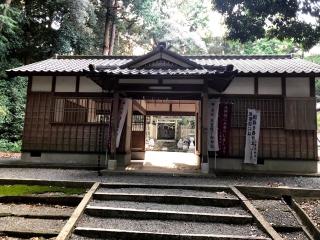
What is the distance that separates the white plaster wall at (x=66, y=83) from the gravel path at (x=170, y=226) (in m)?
7.57

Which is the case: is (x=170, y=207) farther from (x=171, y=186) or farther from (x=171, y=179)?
(x=171, y=179)

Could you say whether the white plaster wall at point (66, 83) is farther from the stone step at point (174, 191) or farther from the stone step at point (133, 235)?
the stone step at point (133, 235)

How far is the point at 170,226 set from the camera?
5.96 metres

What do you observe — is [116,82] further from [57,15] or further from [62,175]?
[57,15]

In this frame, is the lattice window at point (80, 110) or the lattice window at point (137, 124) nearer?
the lattice window at point (80, 110)

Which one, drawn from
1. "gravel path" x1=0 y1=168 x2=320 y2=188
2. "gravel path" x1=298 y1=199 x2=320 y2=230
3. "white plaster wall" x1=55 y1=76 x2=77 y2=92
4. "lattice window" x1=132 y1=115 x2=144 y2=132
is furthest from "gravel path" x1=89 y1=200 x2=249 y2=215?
"lattice window" x1=132 y1=115 x2=144 y2=132

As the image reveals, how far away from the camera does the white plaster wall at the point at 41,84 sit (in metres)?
12.8

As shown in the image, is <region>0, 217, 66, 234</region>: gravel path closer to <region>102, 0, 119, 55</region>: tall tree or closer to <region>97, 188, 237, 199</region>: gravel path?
<region>97, 188, 237, 199</region>: gravel path

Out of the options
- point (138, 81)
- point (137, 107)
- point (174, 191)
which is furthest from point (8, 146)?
point (174, 191)

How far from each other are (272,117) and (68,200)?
27.0 feet

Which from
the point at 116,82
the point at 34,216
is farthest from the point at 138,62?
the point at 34,216

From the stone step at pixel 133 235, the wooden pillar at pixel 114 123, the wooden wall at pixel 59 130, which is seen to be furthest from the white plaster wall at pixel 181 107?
the stone step at pixel 133 235

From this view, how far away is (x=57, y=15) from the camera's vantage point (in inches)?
843

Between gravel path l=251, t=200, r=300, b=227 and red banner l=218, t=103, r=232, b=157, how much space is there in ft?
14.2
